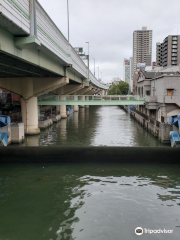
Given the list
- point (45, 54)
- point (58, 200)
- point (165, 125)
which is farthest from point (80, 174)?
point (165, 125)

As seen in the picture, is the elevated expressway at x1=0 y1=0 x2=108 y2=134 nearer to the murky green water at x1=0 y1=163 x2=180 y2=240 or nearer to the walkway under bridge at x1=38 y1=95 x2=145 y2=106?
the walkway under bridge at x1=38 y1=95 x2=145 y2=106

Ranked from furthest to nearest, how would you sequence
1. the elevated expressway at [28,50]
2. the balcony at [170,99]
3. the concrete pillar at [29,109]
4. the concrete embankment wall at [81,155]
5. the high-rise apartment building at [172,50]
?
the high-rise apartment building at [172,50]
the balcony at [170,99]
the concrete pillar at [29,109]
the concrete embankment wall at [81,155]
the elevated expressway at [28,50]

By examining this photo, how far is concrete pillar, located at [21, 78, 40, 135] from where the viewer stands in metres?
26.8

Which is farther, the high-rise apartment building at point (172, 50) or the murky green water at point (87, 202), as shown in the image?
the high-rise apartment building at point (172, 50)

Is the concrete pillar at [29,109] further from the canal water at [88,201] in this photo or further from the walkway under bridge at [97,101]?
the canal water at [88,201]

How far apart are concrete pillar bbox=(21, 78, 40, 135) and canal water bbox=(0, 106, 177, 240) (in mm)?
11367

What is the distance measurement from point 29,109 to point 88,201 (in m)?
18.8

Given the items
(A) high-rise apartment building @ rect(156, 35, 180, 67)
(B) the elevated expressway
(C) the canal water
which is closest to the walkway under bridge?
(B) the elevated expressway

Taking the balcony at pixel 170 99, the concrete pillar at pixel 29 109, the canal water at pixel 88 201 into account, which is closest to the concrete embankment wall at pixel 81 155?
the canal water at pixel 88 201

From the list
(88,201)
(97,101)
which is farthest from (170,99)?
(88,201)

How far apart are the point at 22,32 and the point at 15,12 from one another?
154 centimetres

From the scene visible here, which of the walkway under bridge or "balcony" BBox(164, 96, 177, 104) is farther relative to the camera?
the walkway under bridge

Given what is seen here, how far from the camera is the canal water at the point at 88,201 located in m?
8.52

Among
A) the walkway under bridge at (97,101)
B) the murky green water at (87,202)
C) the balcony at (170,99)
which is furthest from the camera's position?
the walkway under bridge at (97,101)
